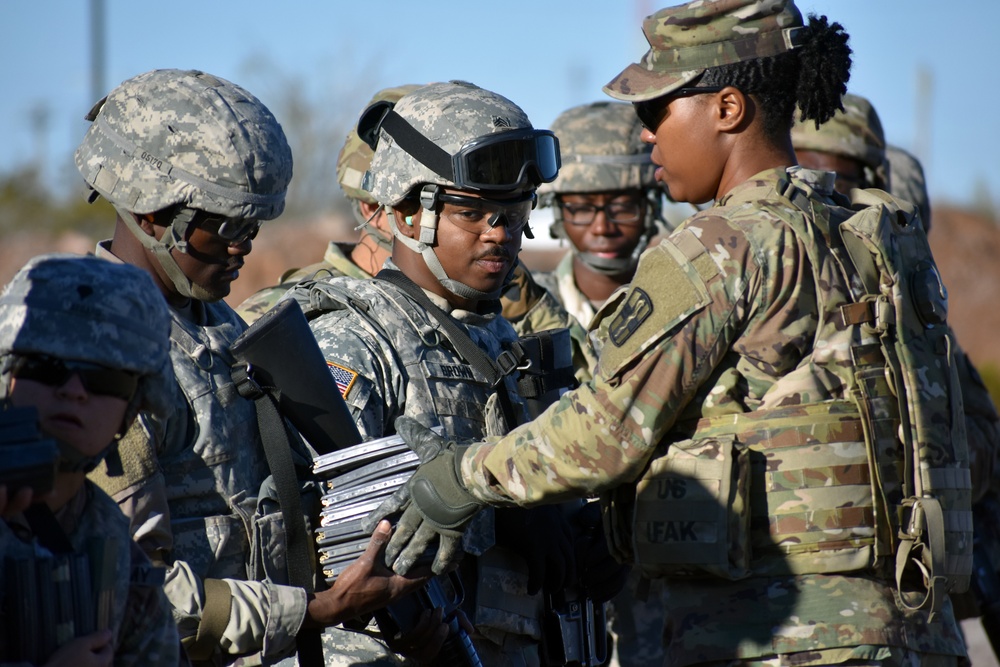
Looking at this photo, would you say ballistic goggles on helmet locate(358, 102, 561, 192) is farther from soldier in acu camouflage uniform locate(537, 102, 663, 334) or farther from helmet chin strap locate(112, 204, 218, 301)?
soldier in acu camouflage uniform locate(537, 102, 663, 334)

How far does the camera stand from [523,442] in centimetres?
325

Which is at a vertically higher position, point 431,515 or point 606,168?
point 606,168

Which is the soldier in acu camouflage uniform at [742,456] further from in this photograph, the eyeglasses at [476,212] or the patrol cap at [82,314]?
the patrol cap at [82,314]

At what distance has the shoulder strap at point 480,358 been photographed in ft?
12.5

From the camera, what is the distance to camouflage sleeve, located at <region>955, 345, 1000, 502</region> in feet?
18.3

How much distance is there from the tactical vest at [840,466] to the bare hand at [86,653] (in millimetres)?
1456

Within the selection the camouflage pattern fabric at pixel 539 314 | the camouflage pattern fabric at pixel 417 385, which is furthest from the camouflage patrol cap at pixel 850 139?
the camouflage pattern fabric at pixel 417 385

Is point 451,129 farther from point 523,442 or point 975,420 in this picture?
point 975,420

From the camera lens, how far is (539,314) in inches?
242

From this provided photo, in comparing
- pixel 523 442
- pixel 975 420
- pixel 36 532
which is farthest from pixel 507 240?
pixel 975 420

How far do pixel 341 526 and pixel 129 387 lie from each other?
1031mm

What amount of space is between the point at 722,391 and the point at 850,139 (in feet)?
12.0

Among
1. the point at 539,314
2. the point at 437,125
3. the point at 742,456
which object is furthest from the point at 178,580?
the point at 539,314

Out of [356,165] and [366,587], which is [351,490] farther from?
[356,165]
